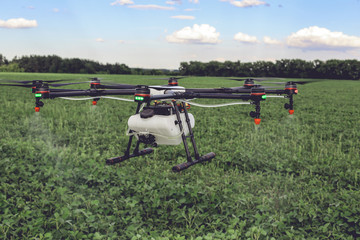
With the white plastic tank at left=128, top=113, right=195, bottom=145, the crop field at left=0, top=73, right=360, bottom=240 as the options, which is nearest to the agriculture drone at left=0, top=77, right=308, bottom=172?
the white plastic tank at left=128, top=113, right=195, bottom=145

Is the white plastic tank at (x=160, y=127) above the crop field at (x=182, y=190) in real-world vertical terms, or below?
above

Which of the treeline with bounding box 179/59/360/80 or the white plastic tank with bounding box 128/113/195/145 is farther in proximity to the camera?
the treeline with bounding box 179/59/360/80

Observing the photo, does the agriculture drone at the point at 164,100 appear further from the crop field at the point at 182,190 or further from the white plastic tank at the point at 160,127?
the crop field at the point at 182,190

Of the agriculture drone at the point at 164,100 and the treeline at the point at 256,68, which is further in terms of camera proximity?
the treeline at the point at 256,68

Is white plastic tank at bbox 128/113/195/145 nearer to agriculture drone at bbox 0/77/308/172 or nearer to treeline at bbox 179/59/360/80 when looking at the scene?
agriculture drone at bbox 0/77/308/172

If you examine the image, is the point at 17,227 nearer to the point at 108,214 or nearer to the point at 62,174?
the point at 108,214

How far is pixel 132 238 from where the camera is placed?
501 cm

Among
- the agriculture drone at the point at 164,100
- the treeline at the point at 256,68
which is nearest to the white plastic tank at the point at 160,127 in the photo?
the agriculture drone at the point at 164,100

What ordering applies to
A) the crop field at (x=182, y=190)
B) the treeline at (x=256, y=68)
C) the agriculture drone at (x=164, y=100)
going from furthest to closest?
1. the treeline at (x=256, y=68)
2. the crop field at (x=182, y=190)
3. the agriculture drone at (x=164, y=100)

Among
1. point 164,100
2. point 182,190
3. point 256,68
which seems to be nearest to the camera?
point 164,100

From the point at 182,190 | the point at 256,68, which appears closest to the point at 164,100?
the point at 182,190

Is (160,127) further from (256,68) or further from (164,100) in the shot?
(256,68)

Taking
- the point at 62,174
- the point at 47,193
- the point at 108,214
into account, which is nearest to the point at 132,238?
the point at 108,214

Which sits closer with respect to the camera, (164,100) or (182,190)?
(164,100)
